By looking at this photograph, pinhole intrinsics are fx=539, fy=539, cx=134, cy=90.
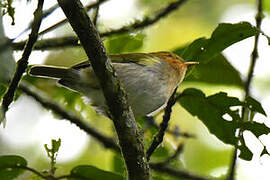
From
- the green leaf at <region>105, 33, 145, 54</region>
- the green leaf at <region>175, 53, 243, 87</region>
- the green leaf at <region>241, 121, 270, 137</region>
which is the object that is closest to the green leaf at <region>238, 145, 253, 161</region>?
the green leaf at <region>241, 121, 270, 137</region>

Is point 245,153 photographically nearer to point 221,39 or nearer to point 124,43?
point 221,39

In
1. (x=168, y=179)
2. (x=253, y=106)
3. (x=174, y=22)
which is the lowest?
(x=168, y=179)

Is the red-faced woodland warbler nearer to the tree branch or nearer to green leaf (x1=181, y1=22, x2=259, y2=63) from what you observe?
green leaf (x1=181, y1=22, x2=259, y2=63)

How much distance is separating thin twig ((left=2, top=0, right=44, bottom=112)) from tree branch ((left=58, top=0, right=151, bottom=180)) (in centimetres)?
19

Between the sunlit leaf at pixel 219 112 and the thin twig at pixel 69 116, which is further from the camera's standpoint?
the thin twig at pixel 69 116

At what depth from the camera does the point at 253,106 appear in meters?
3.36

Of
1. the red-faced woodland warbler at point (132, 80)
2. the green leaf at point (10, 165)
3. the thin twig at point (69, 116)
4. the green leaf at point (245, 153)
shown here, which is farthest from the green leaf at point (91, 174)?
the thin twig at point (69, 116)

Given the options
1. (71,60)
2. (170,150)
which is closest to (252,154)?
(170,150)

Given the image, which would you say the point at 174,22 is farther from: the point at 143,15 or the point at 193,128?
the point at 143,15

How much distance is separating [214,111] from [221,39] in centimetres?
47

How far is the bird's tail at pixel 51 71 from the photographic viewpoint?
12.2ft

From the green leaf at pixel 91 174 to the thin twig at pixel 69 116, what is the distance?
121cm

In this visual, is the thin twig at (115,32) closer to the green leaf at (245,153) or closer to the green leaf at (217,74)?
the green leaf at (217,74)

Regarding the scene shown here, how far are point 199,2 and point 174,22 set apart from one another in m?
0.50
